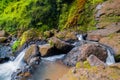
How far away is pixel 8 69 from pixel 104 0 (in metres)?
7.40

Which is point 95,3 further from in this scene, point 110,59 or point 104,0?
point 110,59

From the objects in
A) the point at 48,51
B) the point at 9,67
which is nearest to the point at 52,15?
the point at 48,51

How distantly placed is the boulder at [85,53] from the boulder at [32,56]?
120 centimetres

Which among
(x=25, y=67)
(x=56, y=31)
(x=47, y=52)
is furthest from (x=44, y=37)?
(x=25, y=67)

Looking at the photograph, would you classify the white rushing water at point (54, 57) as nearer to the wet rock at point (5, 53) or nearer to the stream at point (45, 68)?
the stream at point (45, 68)

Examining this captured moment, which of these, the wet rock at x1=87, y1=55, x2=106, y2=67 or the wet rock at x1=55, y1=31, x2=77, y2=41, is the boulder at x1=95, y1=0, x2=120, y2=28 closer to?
the wet rock at x1=55, y1=31, x2=77, y2=41

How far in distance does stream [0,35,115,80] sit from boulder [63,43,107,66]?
1.00ft

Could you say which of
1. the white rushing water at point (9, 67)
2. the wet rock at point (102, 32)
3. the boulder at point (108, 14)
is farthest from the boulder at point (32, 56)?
the boulder at point (108, 14)

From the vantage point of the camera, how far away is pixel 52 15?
15.6m

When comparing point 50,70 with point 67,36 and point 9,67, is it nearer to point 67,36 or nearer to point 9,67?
point 9,67

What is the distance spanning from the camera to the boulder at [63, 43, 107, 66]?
10.0 metres

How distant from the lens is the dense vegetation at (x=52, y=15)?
1522cm

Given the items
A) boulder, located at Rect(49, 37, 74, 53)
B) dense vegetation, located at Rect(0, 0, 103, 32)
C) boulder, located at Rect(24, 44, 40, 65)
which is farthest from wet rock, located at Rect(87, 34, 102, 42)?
boulder, located at Rect(24, 44, 40, 65)

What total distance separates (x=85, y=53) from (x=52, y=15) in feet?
19.9
